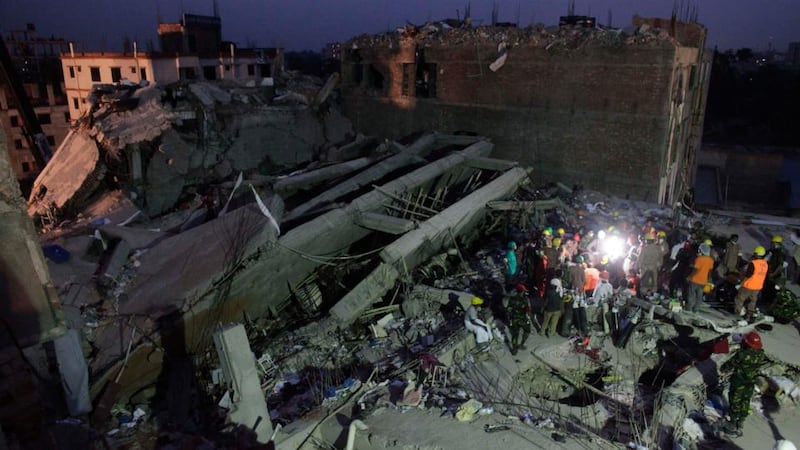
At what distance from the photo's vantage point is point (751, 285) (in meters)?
7.81

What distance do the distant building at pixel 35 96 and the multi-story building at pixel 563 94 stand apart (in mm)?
26647

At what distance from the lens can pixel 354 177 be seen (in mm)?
11570

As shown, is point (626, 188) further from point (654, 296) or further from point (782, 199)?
point (782, 199)

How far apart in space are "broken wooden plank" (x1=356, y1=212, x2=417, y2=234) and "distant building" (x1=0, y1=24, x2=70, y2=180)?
96.7 feet

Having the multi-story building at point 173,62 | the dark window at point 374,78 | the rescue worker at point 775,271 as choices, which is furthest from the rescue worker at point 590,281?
the multi-story building at point 173,62

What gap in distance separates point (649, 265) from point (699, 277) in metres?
0.83

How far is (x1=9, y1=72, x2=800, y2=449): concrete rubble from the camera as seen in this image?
605cm

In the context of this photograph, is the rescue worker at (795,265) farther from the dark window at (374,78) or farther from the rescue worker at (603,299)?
the dark window at (374,78)

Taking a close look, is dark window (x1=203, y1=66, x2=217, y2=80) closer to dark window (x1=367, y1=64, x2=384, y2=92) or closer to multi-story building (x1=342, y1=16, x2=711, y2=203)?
dark window (x1=367, y1=64, x2=384, y2=92)

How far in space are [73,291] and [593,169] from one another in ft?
36.7

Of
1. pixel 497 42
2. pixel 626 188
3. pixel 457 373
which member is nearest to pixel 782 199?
pixel 626 188

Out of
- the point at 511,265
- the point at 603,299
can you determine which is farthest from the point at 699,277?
the point at 511,265

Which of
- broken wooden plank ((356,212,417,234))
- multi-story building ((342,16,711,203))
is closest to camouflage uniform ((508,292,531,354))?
broken wooden plank ((356,212,417,234))

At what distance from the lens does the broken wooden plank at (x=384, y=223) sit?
957 centimetres
